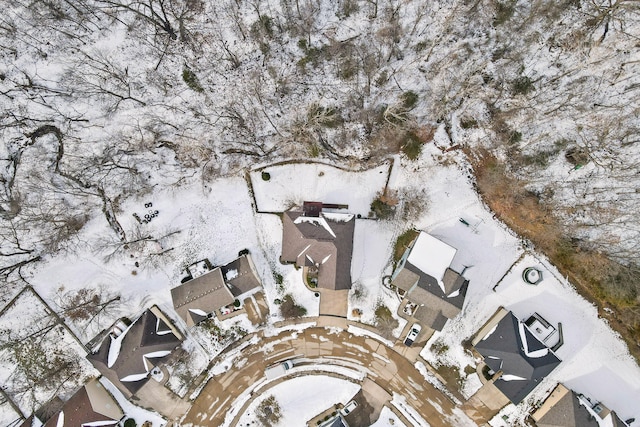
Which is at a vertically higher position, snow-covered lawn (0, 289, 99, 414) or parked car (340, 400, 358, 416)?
snow-covered lawn (0, 289, 99, 414)

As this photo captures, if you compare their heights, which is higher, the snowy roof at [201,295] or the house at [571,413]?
the snowy roof at [201,295]

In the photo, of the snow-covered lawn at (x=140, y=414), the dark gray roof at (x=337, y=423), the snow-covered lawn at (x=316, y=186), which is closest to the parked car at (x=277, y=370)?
the dark gray roof at (x=337, y=423)

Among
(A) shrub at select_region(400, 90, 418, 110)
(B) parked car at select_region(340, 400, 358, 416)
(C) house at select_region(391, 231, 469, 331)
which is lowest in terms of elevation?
(B) parked car at select_region(340, 400, 358, 416)

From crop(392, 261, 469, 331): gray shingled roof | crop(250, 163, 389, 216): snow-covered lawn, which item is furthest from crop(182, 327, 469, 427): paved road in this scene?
crop(250, 163, 389, 216): snow-covered lawn

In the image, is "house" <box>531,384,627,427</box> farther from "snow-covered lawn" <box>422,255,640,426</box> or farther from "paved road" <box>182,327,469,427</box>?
"paved road" <box>182,327,469,427</box>

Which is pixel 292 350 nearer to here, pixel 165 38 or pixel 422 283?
pixel 422 283

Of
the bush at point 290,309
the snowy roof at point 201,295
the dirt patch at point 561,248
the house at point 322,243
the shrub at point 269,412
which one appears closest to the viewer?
the dirt patch at point 561,248

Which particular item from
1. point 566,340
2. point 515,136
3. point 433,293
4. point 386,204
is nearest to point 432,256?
point 433,293

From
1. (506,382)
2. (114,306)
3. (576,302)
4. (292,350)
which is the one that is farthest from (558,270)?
(114,306)

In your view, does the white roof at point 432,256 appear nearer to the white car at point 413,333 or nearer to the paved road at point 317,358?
the white car at point 413,333
